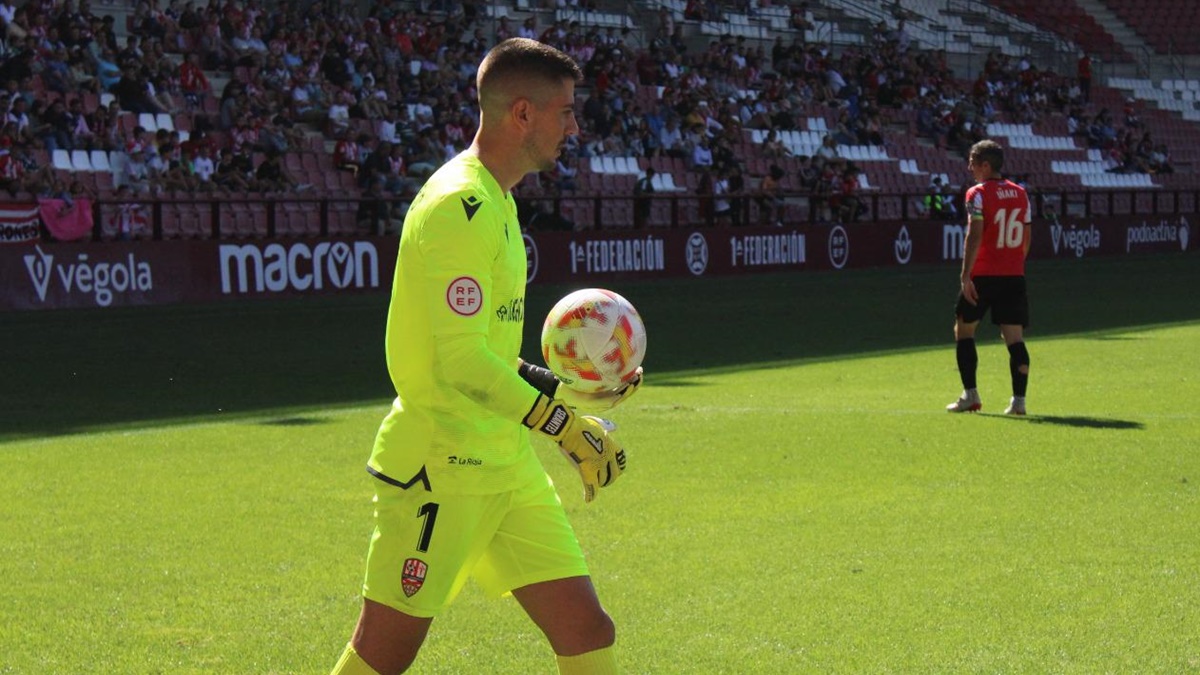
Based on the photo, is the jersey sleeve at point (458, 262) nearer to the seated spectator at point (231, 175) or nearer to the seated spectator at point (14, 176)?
the seated spectator at point (14, 176)

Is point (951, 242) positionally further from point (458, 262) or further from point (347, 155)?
point (458, 262)

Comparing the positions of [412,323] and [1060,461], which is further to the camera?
[1060,461]

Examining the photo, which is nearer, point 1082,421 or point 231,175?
point 1082,421

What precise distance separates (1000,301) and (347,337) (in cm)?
880

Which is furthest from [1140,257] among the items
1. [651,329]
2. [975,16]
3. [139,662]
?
[139,662]

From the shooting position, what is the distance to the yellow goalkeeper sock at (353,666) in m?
4.21

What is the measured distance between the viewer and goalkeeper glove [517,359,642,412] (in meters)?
4.34

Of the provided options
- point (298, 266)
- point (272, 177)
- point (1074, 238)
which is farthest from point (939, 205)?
point (298, 266)

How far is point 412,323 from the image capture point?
13.8 feet

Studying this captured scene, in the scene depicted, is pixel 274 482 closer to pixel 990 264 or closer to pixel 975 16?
pixel 990 264

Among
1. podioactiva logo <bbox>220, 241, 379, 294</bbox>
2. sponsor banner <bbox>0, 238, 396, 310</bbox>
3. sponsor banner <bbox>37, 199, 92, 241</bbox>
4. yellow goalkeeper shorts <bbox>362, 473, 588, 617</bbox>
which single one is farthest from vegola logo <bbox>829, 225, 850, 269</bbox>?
yellow goalkeeper shorts <bbox>362, 473, 588, 617</bbox>

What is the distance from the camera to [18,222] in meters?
21.5

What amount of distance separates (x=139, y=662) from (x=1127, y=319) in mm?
18999

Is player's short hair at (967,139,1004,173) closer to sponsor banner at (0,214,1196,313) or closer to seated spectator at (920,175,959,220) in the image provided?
sponsor banner at (0,214,1196,313)
